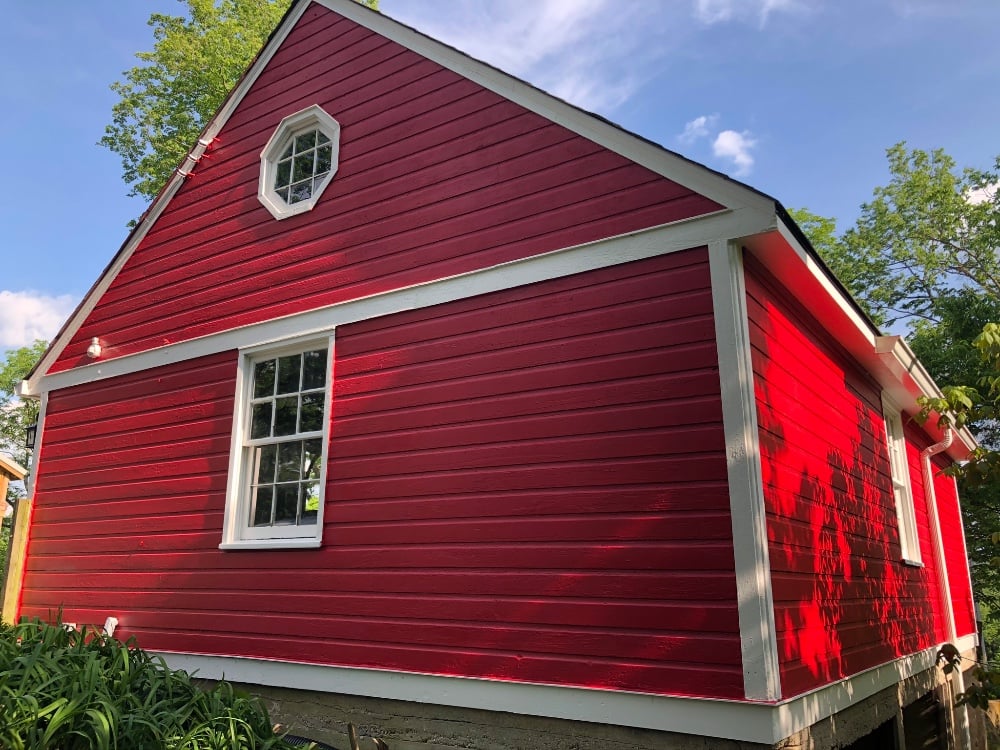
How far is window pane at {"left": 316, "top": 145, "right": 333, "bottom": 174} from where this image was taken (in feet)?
23.5

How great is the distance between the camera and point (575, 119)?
542 cm

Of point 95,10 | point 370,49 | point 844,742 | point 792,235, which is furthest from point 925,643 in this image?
point 95,10

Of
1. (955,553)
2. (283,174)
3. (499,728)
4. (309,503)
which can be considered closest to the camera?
(499,728)

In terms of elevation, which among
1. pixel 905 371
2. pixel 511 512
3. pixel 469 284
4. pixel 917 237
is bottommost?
pixel 511 512

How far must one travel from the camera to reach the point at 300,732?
5609 millimetres

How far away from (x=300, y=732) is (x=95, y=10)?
976 cm

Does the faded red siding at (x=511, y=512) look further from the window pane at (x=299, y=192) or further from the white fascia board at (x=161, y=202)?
Answer: the white fascia board at (x=161, y=202)

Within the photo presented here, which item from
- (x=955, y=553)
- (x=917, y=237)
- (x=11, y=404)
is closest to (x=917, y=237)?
(x=917, y=237)

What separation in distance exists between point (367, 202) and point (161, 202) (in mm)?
3144

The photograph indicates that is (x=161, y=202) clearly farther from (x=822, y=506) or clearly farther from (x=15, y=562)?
(x=822, y=506)

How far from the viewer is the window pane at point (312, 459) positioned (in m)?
6.31

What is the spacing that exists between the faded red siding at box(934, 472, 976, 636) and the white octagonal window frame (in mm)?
8381

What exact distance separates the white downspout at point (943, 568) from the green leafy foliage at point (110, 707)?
785cm

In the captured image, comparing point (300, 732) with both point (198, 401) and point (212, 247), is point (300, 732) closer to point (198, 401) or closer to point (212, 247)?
point (198, 401)
